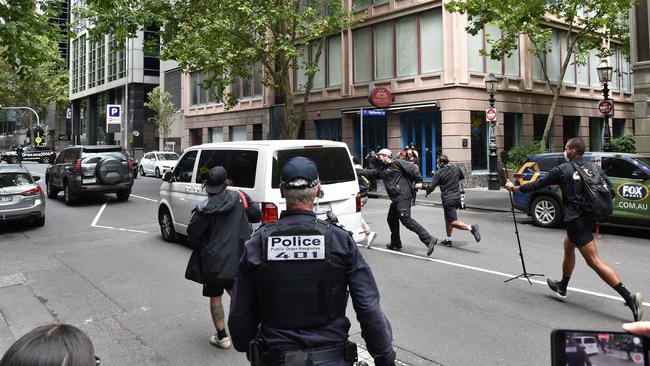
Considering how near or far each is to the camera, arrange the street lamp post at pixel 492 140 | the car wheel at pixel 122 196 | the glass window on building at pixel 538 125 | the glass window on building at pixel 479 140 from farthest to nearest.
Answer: the glass window on building at pixel 538 125
the glass window on building at pixel 479 140
the street lamp post at pixel 492 140
the car wheel at pixel 122 196

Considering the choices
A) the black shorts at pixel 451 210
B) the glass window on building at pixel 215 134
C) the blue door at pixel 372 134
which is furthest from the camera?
the glass window on building at pixel 215 134

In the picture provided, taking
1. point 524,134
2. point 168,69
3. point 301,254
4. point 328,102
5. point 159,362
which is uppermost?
point 168,69

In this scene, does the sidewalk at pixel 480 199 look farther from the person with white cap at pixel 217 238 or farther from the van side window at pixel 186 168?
the person with white cap at pixel 217 238

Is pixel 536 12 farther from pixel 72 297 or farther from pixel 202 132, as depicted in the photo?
pixel 202 132

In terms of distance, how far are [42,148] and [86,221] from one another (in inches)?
1751

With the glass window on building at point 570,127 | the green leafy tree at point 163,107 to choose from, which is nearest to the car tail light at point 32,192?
the glass window on building at point 570,127

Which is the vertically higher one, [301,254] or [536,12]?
[536,12]

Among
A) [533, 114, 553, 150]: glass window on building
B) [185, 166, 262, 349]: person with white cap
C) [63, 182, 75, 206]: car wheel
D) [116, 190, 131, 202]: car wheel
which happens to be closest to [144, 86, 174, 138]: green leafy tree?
[116, 190, 131, 202]: car wheel

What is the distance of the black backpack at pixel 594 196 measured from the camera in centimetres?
564

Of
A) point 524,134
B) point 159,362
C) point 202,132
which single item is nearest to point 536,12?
point 524,134

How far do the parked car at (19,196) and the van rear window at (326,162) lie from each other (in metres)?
7.50

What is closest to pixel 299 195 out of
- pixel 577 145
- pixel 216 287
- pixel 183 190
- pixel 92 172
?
pixel 216 287

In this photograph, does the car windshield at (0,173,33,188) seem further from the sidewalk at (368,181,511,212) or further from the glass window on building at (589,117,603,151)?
the glass window on building at (589,117,603,151)

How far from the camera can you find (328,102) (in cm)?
2800
